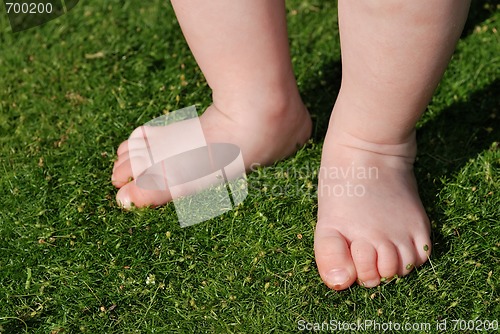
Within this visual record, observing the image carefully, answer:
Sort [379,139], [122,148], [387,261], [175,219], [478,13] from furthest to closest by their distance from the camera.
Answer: [478,13] → [122,148] → [175,219] → [379,139] → [387,261]

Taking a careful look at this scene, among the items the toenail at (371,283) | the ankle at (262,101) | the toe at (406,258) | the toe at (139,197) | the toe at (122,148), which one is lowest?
the toenail at (371,283)

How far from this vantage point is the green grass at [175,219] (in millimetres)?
1626

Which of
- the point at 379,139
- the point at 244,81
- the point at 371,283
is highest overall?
the point at 244,81

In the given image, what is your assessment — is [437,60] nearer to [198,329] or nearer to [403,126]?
[403,126]

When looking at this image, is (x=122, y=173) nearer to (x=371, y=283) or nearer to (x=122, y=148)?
(x=122, y=148)

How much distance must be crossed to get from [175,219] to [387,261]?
0.55 meters

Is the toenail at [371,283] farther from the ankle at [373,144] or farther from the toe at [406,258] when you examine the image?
the ankle at [373,144]

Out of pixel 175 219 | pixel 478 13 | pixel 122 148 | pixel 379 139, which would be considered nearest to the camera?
pixel 379 139

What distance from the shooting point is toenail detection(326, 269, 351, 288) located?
1.62 meters

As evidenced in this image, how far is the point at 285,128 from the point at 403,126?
1.17ft

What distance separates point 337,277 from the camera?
5.32ft

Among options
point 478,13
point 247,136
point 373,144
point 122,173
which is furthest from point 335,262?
point 478,13

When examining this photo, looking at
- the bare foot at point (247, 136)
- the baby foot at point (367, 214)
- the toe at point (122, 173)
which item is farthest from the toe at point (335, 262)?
the toe at point (122, 173)

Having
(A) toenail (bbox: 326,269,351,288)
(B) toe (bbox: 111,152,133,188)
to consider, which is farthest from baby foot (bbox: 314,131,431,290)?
(B) toe (bbox: 111,152,133,188)
